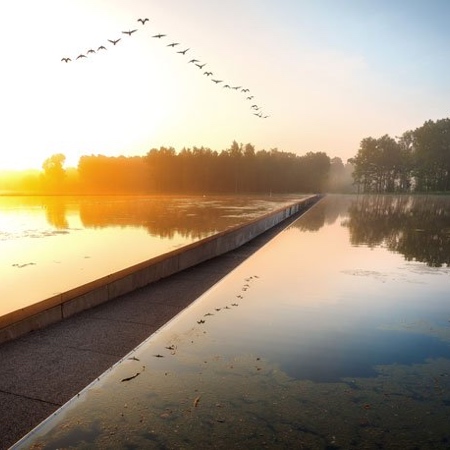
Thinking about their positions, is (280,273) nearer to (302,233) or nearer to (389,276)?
(389,276)

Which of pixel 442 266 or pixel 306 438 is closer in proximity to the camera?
pixel 306 438

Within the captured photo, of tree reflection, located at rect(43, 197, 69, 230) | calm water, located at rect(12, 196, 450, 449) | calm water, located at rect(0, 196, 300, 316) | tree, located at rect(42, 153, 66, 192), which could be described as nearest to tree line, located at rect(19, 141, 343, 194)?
tree, located at rect(42, 153, 66, 192)

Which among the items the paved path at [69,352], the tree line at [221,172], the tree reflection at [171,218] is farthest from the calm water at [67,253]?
the tree line at [221,172]

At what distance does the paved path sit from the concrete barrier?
0.16 meters

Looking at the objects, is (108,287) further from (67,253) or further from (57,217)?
(57,217)

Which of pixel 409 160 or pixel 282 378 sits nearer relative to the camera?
pixel 282 378

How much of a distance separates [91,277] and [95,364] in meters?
4.55

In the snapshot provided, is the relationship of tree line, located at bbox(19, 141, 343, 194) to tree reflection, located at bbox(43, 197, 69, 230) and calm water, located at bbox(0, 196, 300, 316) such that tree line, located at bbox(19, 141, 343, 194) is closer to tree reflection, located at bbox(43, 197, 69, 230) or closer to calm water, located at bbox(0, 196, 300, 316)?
tree reflection, located at bbox(43, 197, 69, 230)

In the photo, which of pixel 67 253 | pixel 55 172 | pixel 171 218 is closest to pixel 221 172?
pixel 55 172

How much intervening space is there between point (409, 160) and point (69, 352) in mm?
130266

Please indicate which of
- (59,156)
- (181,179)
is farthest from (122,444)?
(59,156)

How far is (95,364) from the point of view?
548 cm

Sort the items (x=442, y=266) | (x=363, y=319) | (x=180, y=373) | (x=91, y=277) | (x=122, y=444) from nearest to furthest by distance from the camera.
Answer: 1. (x=122, y=444)
2. (x=180, y=373)
3. (x=363, y=319)
4. (x=91, y=277)
5. (x=442, y=266)

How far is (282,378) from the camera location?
5.15 meters
